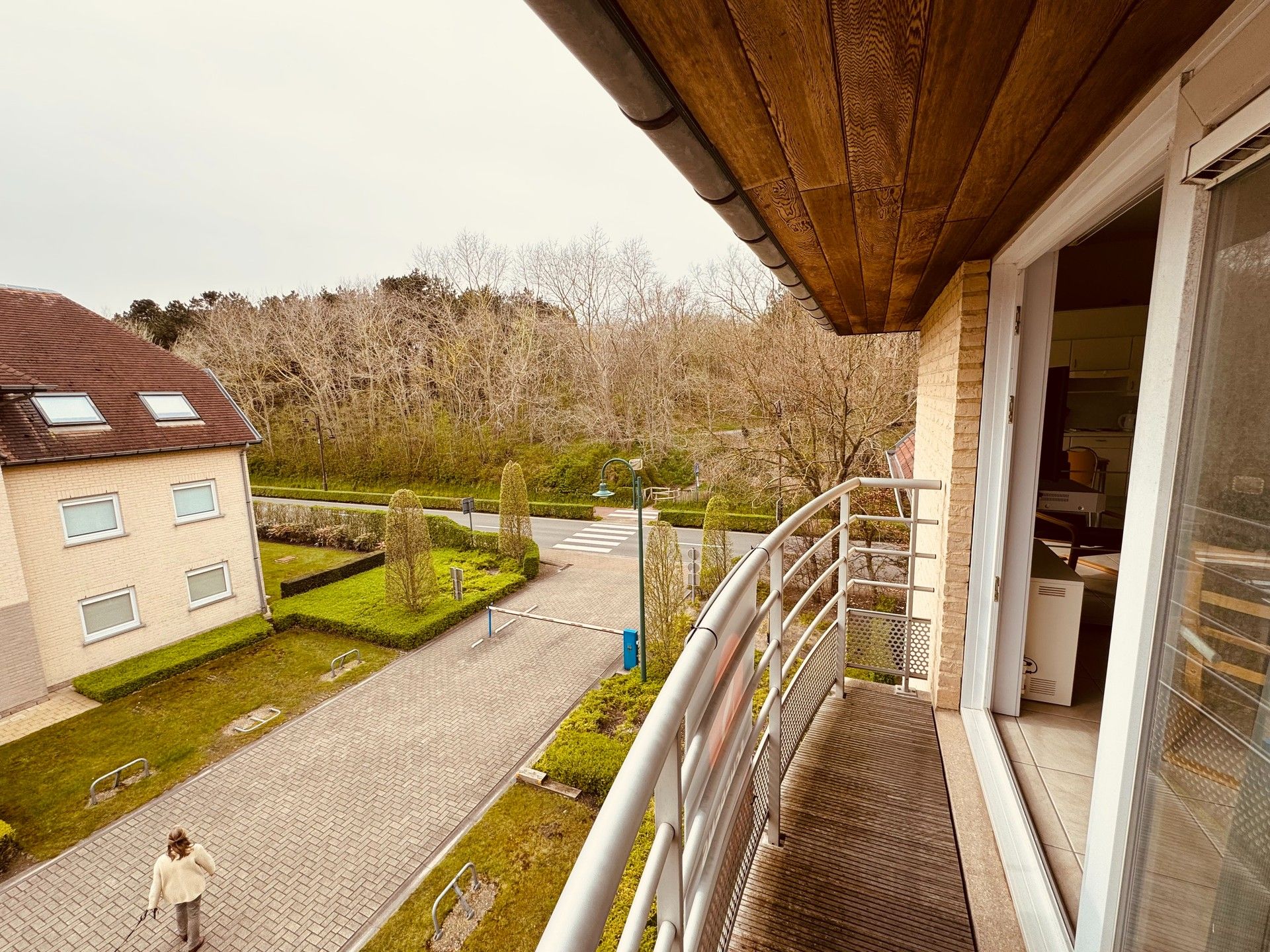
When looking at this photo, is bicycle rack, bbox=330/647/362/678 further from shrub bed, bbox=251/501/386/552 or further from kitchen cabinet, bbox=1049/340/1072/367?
kitchen cabinet, bbox=1049/340/1072/367

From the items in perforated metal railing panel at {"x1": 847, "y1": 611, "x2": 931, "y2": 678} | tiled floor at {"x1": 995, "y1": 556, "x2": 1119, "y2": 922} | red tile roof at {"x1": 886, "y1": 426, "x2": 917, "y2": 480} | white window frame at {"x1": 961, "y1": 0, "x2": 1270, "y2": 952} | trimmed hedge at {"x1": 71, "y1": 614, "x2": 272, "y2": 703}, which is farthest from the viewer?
trimmed hedge at {"x1": 71, "y1": 614, "x2": 272, "y2": 703}

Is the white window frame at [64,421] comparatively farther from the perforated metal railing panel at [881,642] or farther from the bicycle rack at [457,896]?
the perforated metal railing panel at [881,642]

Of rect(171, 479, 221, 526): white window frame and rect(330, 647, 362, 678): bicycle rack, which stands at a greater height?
rect(171, 479, 221, 526): white window frame

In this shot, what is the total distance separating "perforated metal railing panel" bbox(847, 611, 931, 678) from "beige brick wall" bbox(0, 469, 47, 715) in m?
12.1

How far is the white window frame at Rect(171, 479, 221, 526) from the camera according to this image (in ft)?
34.7

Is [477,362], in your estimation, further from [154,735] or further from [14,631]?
[154,735]

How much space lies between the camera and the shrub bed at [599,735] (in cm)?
634

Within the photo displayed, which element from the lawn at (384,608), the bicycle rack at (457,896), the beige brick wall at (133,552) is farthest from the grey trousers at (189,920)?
the beige brick wall at (133,552)

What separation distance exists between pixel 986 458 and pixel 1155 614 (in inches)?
68.8

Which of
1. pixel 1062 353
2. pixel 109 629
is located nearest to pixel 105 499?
pixel 109 629

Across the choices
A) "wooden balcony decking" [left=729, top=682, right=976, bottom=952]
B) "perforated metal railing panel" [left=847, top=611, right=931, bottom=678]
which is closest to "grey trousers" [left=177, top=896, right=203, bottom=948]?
"wooden balcony decking" [left=729, top=682, right=976, bottom=952]

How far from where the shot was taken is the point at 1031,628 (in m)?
2.74

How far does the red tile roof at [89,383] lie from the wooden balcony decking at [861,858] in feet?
40.0

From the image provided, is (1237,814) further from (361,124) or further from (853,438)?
(361,124)
